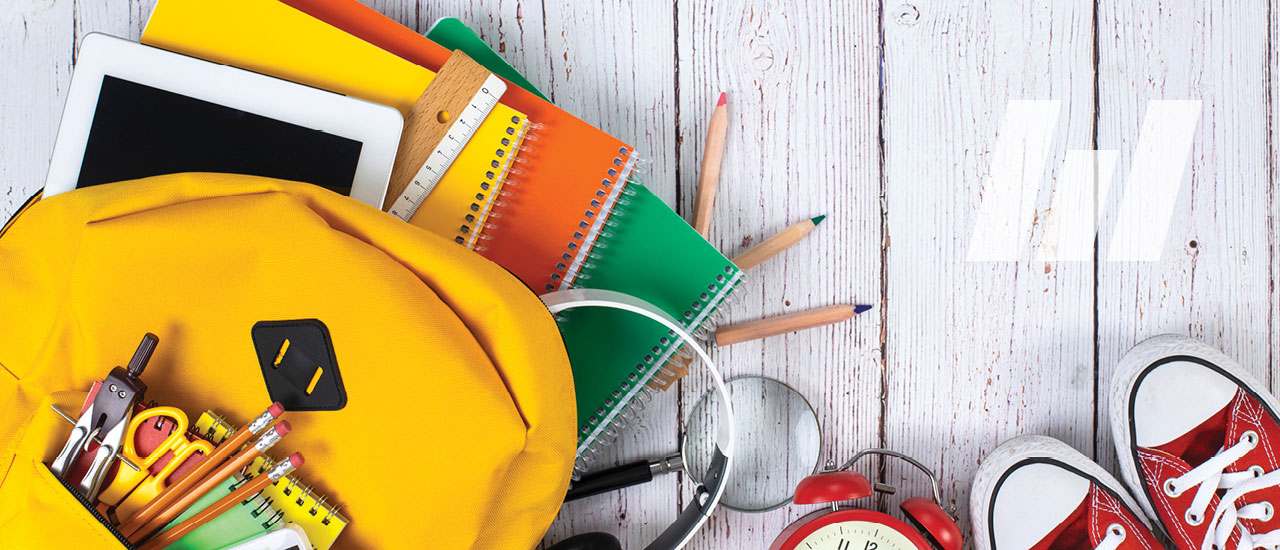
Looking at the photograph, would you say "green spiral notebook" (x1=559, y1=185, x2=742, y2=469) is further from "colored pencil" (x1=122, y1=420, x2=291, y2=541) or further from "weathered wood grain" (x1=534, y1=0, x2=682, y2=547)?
"colored pencil" (x1=122, y1=420, x2=291, y2=541)

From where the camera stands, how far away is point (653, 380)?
78 centimetres

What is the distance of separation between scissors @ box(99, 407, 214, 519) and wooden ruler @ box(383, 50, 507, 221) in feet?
0.85

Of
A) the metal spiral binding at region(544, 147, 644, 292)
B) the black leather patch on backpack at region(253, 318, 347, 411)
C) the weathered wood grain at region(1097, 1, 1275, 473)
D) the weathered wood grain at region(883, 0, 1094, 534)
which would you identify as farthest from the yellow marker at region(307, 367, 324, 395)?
the weathered wood grain at region(1097, 1, 1275, 473)

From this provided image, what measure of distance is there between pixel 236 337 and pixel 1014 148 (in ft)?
2.69

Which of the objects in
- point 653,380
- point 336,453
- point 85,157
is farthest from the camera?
point 653,380

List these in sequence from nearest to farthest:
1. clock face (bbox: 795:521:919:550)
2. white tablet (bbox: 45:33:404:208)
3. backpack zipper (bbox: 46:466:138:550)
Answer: backpack zipper (bbox: 46:466:138:550) < white tablet (bbox: 45:33:404:208) < clock face (bbox: 795:521:919:550)

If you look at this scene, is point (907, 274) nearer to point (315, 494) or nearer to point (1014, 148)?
point (1014, 148)

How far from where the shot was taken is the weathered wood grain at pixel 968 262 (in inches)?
33.6

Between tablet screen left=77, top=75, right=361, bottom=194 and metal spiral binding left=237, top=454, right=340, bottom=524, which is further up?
tablet screen left=77, top=75, right=361, bottom=194

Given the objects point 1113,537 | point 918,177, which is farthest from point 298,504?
point 1113,537

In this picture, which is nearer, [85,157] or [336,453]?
[336,453]

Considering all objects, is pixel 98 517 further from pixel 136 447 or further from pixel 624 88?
pixel 624 88

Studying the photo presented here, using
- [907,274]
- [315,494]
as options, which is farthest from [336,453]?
[907,274]

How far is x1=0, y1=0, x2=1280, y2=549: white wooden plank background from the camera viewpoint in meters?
0.85
